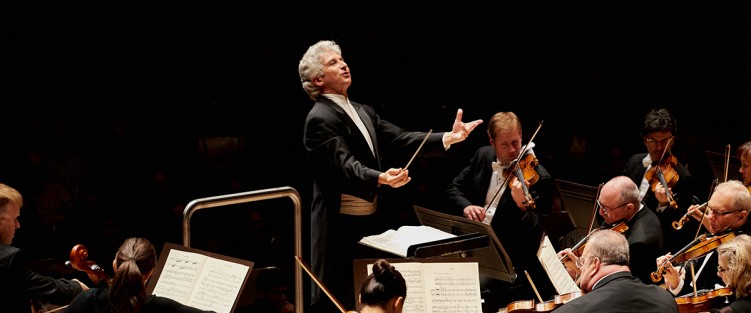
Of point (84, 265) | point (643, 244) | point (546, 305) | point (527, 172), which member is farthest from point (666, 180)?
point (84, 265)

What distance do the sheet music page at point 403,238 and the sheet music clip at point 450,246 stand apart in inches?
2.9

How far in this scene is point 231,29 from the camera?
7.33m

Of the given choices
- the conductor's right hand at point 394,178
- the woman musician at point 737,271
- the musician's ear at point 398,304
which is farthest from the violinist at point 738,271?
the musician's ear at point 398,304

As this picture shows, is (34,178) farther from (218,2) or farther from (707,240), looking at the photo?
(707,240)

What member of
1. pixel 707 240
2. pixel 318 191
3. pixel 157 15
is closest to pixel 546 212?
pixel 707 240

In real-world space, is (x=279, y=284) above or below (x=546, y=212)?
below

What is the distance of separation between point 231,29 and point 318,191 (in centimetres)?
374

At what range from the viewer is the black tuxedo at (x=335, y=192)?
3824mm

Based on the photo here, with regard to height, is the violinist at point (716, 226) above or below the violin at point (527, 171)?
below

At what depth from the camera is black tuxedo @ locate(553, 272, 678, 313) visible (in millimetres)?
2947

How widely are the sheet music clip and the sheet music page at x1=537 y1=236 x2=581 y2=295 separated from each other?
0.95 feet

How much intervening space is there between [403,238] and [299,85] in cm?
358

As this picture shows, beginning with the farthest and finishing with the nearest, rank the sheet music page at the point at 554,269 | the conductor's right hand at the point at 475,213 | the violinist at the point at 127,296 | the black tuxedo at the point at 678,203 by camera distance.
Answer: the black tuxedo at the point at 678,203 < the conductor's right hand at the point at 475,213 < the sheet music page at the point at 554,269 < the violinist at the point at 127,296

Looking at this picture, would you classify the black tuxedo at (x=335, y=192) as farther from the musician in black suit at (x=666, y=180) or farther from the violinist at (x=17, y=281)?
the musician in black suit at (x=666, y=180)
